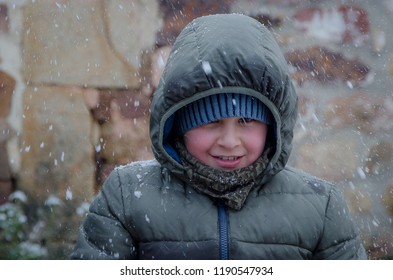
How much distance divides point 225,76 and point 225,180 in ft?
0.70

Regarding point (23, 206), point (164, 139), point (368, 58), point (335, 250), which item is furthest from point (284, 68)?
point (23, 206)

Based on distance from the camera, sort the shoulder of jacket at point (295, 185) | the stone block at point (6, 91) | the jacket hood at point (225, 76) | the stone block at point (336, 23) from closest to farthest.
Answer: the jacket hood at point (225, 76) → the shoulder of jacket at point (295, 185) → the stone block at point (336, 23) → the stone block at point (6, 91)

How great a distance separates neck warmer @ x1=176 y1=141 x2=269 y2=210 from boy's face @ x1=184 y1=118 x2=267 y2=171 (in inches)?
0.6

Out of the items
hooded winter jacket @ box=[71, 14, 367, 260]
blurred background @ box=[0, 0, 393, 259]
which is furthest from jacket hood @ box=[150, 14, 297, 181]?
blurred background @ box=[0, 0, 393, 259]

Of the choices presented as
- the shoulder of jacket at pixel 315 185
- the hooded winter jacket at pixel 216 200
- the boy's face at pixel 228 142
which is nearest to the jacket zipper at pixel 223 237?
the hooded winter jacket at pixel 216 200

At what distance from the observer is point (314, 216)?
63.7 inches

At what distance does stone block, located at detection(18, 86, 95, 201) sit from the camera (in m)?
2.76

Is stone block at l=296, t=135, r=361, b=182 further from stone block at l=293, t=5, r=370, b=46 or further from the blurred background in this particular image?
stone block at l=293, t=5, r=370, b=46

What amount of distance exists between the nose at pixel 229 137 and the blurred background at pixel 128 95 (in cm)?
116

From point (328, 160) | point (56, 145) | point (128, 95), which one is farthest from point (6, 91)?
point (328, 160)

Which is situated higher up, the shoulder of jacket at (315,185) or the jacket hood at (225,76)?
the jacket hood at (225,76)

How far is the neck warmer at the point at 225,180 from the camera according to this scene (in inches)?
62.3

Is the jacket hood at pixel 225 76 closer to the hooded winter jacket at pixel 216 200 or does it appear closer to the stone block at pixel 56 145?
the hooded winter jacket at pixel 216 200
